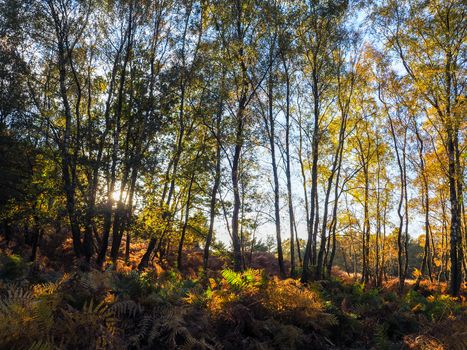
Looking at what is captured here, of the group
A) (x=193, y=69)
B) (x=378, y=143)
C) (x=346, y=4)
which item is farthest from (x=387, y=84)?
(x=193, y=69)

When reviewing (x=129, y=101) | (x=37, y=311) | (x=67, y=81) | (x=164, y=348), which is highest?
(x=67, y=81)

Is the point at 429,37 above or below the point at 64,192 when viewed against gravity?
above

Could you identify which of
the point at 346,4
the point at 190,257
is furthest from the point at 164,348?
the point at 190,257

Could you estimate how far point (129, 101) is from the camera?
1427 cm

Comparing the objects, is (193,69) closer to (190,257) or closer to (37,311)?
(190,257)

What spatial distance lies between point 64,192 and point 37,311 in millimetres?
9966

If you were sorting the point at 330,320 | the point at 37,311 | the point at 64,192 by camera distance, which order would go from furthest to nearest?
the point at 64,192 → the point at 330,320 → the point at 37,311

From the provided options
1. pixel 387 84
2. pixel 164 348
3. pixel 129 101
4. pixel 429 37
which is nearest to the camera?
pixel 164 348

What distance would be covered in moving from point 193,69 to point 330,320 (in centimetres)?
1285

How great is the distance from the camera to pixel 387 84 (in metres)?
19.8

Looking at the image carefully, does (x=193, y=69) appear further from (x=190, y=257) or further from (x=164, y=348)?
(x=164, y=348)

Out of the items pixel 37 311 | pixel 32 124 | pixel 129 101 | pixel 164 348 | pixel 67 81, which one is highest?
pixel 67 81

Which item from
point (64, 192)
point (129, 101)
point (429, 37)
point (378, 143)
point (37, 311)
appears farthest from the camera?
point (378, 143)

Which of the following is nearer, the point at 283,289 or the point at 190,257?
the point at 283,289
